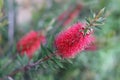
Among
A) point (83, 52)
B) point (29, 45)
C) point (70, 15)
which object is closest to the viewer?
point (29, 45)

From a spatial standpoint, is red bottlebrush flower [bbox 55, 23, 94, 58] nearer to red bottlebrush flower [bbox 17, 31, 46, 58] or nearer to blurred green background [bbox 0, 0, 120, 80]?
red bottlebrush flower [bbox 17, 31, 46, 58]

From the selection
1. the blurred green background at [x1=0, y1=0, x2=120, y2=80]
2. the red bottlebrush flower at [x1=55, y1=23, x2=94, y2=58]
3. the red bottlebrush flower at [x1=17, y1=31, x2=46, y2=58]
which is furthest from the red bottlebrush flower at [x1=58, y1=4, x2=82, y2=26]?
the red bottlebrush flower at [x1=55, y1=23, x2=94, y2=58]

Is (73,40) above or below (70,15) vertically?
below

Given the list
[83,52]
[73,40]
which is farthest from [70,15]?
[73,40]

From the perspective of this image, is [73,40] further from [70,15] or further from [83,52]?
[70,15]

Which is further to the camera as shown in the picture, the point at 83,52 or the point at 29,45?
the point at 83,52

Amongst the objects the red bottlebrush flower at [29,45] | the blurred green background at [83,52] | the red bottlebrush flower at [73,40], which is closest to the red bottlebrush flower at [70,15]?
the blurred green background at [83,52]

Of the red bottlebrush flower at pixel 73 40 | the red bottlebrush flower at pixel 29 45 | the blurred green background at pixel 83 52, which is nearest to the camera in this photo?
the red bottlebrush flower at pixel 73 40

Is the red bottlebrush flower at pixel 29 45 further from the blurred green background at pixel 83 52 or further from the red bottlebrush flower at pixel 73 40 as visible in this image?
the red bottlebrush flower at pixel 73 40

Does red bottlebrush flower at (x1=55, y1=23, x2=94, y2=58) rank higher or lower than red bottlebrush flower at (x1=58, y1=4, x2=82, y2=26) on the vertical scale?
lower
